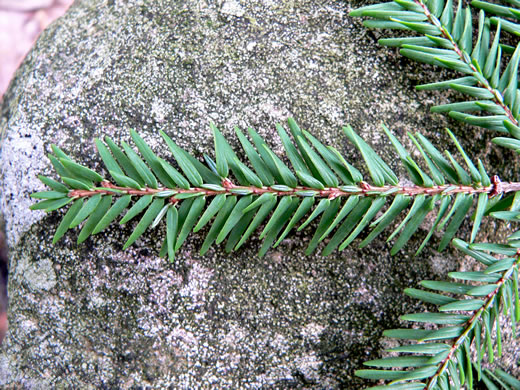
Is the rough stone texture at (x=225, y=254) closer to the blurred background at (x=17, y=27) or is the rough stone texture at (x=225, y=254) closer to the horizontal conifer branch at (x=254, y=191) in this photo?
the horizontal conifer branch at (x=254, y=191)

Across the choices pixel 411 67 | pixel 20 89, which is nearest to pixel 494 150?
pixel 411 67

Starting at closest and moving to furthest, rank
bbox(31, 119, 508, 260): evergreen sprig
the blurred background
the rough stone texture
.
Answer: bbox(31, 119, 508, 260): evergreen sprig → the rough stone texture → the blurred background

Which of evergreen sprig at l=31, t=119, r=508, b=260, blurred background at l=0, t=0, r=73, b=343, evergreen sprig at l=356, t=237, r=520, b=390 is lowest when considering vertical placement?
evergreen sprig at l=356, t=237, r=520, b=390

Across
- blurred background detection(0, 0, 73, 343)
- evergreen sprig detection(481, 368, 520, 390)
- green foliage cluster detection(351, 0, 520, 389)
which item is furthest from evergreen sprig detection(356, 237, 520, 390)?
blurred background detection(0, 0, 73, 343)

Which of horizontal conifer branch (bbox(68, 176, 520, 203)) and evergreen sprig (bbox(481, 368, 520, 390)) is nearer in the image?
horizontal conifer branch (bbox(68, 176, 520, 203))

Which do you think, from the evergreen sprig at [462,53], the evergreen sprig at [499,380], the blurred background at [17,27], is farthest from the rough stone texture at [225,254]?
the blurred background at [17,27]

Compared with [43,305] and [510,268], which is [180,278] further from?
[510,268]

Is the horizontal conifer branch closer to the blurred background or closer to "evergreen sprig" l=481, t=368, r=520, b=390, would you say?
"evergreen sprig" l=481, t=368, r=520, b=390
